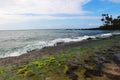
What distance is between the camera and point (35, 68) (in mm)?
9469

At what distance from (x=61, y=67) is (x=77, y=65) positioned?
790 mm

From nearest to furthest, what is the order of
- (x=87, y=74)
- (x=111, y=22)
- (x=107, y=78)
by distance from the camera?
(x=107, y=78)
(x=87, y=74)
(x=111, y=22)

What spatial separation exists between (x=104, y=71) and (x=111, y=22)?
111839 mm

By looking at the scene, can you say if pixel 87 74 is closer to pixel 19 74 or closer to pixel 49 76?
pixel 49 76

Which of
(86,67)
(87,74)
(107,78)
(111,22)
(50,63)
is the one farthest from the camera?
(111,22)

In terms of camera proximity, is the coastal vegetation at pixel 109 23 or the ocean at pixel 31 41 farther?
the coastal vegetation at pixel 109 23

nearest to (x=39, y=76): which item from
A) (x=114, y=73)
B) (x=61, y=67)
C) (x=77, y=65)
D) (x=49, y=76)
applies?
(x=49, y=76)

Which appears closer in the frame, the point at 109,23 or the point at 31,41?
the point at 31,41

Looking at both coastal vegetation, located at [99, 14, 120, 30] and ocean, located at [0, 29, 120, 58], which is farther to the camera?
coastal vegetation, located at [99, 14, 120, 30]

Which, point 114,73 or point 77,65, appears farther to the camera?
point 77,65

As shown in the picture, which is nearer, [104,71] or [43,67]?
[104,71]

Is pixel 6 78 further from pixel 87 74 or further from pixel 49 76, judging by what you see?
pixel 87 74

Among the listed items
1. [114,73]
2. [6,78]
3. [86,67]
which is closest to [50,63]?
[86,67]

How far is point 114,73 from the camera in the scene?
839 cm
